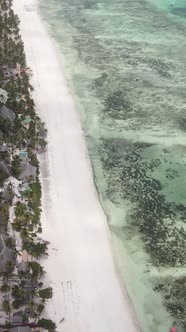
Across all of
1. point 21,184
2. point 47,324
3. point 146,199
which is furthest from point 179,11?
point 47,324

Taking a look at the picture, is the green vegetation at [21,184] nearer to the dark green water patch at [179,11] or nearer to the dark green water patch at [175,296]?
the dark green water patch at [175,296]

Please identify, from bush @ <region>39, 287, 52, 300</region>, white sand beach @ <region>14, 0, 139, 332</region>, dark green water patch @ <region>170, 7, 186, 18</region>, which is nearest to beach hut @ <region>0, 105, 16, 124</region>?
white sand beach @ <region>14, 0, 139, 332</region>

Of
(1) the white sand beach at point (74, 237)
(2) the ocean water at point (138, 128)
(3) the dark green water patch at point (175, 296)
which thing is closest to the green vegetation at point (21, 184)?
(1) the white sand beach at point (74, 237)

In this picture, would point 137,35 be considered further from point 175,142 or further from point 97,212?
point 97,212

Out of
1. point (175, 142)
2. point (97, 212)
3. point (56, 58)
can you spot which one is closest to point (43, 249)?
point (97, 212)

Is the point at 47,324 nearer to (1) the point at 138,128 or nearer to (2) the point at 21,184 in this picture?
(2) the point at 21,184

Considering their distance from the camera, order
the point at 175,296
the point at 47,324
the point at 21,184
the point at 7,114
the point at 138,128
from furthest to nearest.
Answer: the point at 138,128 → the point at 7,114 → the point at 21,184 → the point at 175,296 → the point at 47,324
